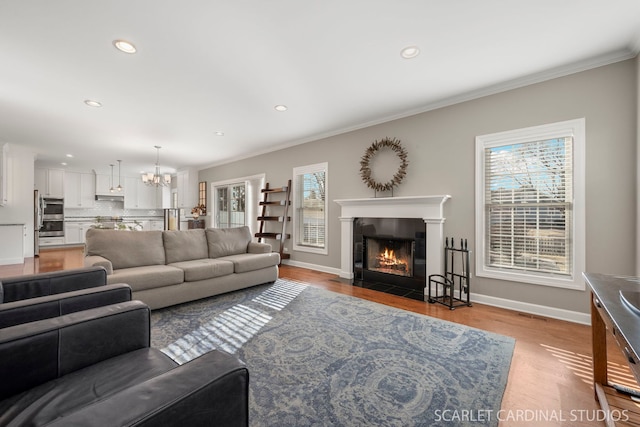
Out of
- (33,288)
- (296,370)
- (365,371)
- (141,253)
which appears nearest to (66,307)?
(33,288)

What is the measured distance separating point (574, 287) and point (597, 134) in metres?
1.55

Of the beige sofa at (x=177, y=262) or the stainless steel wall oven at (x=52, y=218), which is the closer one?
the beige sofa at (x=177, y=262)

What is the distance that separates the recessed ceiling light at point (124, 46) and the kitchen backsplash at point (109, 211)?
915cm

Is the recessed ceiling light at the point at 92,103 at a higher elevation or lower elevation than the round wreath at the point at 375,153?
higher

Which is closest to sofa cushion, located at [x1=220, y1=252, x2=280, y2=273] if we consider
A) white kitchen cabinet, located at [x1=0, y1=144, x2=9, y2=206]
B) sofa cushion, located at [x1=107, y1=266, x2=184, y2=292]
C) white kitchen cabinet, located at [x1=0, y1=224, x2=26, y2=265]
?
sofa cushion, located at [x1=107, y1=266, x2=184, y2=292]

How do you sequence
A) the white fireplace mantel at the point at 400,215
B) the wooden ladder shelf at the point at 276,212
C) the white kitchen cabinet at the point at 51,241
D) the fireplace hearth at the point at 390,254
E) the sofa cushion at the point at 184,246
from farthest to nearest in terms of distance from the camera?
the white kitchen cabinet at the point at 51,241
the wooden ladder shelf at the point at 276,212
the fireplace hearth at the point at 390,254
the sofa cushion at the point at 184,246
the white fireplace mantel at the point at 400,215

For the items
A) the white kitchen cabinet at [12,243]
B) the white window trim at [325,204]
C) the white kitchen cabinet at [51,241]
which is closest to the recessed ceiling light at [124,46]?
the white window trim at [325,204]

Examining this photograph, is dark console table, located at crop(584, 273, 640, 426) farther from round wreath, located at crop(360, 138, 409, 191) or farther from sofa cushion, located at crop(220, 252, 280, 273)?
sofa cushion, located at crop(220, 252, 280, 273)

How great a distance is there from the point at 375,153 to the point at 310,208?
5.89 feet

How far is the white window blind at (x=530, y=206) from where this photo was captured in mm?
2914

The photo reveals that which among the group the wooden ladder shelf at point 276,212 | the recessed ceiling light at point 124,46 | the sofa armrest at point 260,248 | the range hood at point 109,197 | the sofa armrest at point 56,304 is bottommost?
the sofa armrest at point 260,248

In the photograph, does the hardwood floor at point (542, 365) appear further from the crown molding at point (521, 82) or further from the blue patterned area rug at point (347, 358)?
the crown molding at point (521, 82)

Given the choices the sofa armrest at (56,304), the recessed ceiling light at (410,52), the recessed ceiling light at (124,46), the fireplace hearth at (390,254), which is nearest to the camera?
the sofa armrest at (56,304)

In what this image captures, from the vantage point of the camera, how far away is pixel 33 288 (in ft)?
5.90
